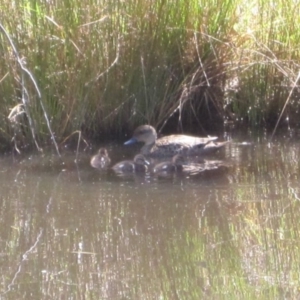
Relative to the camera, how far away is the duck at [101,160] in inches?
282

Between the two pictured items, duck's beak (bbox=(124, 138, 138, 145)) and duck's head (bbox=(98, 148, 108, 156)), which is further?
duck's beak (bbox=(124, 138, 138, 145))

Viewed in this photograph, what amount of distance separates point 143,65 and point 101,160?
116 cm

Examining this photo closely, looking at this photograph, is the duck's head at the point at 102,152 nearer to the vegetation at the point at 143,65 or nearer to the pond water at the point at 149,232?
the pond water at the point at 149,232

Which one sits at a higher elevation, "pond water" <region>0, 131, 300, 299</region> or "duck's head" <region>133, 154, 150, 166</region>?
"pond water" <region>0, 131, 300, 299</region>

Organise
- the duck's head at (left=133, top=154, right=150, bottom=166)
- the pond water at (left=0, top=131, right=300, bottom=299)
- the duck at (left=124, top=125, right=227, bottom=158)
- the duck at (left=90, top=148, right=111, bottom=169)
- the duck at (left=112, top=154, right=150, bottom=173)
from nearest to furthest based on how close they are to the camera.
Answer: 1. the pond water at (left=0, top=131, right=300, bottom=299)
2. the duck at (left=112, top=154, right=150, bottom=173)
3. the duck at (left=90, top=148, right=111, bottom=169)
4. the duck's head at (left=133, top=154, right=150, bottom=166)
5. the duck at (left=124, top=125, right=227, bottom=158)

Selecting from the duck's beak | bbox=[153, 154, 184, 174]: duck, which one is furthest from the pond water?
the duck's beak

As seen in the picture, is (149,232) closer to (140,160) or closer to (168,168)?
(168,168)

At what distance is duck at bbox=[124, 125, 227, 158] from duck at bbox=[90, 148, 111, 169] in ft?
1.80

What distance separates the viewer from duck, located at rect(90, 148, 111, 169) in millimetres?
7166

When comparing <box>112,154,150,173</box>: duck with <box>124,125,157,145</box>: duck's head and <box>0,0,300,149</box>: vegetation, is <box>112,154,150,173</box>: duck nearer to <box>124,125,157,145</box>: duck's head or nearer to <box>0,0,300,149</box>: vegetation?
<box>124,125,157,145</box>: duck's head

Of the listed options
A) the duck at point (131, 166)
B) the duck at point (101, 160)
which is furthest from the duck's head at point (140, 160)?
the duck at point (101, 160)

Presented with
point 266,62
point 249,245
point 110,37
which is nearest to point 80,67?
point 110,37

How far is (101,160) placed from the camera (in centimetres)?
728

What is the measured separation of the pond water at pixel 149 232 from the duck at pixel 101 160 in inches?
3.4
